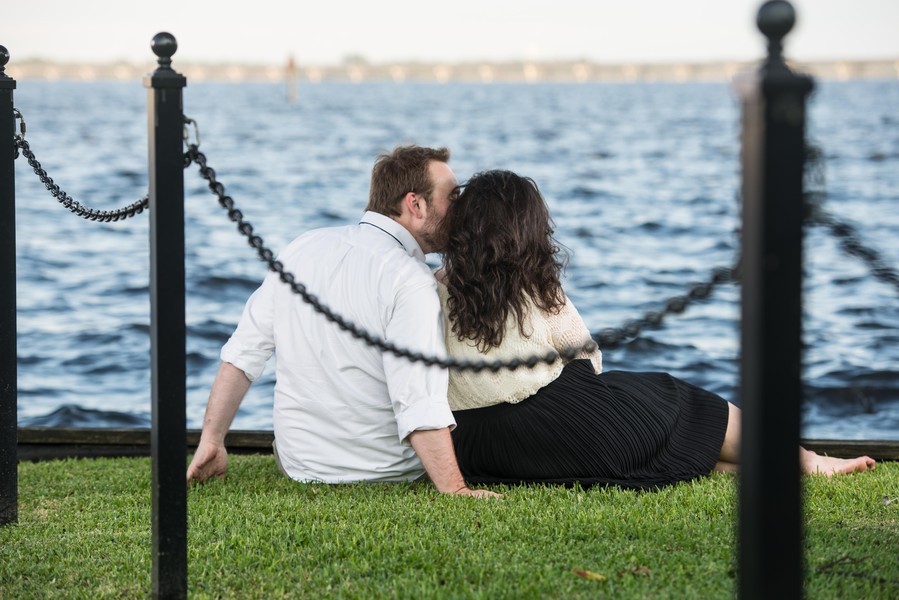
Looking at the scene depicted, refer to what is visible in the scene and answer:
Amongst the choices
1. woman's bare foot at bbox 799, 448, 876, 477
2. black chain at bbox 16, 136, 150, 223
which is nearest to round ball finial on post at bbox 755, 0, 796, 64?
black chain at bbox 16, 136, 150, 223

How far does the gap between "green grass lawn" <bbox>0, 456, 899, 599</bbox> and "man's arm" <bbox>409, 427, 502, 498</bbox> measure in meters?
0.06

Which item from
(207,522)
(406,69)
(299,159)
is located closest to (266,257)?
(207,522)

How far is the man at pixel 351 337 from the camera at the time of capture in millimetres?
4074

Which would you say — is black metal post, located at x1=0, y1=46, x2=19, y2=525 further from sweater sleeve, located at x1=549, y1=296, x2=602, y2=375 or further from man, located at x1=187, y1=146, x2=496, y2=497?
sweater sleeve, located at x1=549, y1=296, x2=602, y2=375

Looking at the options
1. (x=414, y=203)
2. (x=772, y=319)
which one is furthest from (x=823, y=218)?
(x=414, y=203)

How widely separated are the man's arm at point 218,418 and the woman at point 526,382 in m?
0.86

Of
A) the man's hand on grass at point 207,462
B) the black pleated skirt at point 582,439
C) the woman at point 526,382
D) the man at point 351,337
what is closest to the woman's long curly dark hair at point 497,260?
the woman at point 526,382

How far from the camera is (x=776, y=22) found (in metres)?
2.00

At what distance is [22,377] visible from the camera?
11352mm

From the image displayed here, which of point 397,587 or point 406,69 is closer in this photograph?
point 397,587

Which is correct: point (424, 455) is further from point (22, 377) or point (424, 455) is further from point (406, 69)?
point (406, 69)

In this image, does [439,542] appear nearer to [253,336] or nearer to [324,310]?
[324,310]

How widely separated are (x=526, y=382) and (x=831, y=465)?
137cm

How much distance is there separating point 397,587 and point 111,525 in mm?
1246
